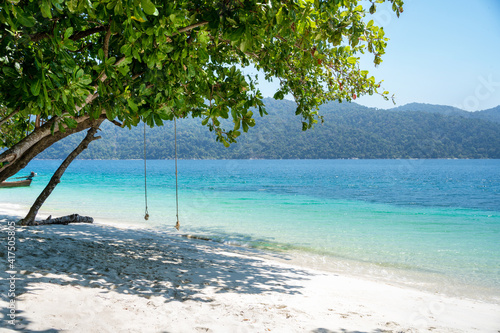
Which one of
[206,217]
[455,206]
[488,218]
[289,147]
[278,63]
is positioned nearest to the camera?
[278,63]

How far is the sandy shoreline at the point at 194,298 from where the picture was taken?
336 centimetres

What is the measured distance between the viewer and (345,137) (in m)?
118

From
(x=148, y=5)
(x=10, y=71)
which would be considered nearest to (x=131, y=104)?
(x=10, y=71)

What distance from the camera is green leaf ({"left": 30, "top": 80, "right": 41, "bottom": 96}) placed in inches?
98.5

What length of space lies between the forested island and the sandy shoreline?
309ft

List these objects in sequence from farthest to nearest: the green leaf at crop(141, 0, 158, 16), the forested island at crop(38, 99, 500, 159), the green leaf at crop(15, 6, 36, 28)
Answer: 1. the forested island at crop(38, 99, 500, 159)
2. the green leaf at crop(15, 6, 36, 28)
3. the green leaf at crop(141, 0, 158, 16)

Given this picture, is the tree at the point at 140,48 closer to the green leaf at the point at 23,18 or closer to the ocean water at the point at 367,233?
the green leaf at the point at 23,18

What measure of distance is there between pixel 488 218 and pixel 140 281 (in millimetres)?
18251

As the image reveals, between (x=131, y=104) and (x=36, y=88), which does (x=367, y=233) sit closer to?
(x=131, y=104)

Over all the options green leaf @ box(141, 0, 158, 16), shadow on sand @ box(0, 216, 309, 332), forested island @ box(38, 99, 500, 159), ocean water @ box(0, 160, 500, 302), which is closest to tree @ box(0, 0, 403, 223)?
green leaf @ box(141, 0, 158, 16)

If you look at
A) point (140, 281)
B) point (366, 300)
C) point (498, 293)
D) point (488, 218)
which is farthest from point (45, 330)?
point (488, 218)

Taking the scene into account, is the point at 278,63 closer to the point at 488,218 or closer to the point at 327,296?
the point at 327,296

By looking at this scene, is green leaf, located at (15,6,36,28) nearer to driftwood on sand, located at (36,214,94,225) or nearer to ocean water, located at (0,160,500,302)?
ocean water, located at (0,160,500,302)

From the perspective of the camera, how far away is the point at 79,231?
324 inches
